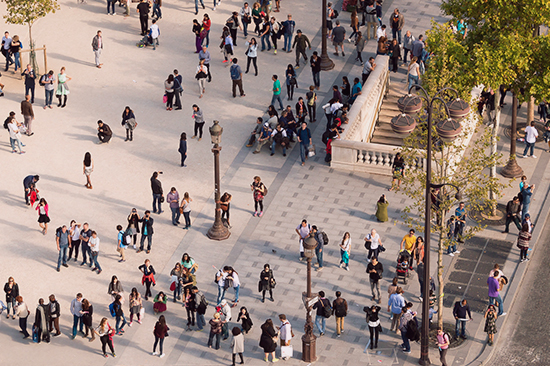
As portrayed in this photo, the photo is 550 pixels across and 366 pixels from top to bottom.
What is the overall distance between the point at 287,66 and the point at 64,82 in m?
9.55

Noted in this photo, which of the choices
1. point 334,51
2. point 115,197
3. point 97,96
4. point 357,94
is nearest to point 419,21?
point 334,51

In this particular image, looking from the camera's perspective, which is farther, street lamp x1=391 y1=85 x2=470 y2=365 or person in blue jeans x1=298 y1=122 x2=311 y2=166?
person in blue jeans x1=298 y1=122 x2=311 y2=166

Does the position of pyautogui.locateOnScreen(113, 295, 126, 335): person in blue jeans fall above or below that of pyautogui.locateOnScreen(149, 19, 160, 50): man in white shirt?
below

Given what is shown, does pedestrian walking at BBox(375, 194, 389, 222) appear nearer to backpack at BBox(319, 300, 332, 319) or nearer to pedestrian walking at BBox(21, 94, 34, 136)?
backpack at BBox(319, 300, 332, 319)

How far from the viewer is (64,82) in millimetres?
43250

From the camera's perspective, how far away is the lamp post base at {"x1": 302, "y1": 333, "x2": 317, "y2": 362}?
31.0 meters

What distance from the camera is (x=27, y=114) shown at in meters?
41.5

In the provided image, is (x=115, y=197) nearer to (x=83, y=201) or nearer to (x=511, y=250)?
(x=83, y=201)

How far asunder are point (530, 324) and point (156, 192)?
528 inches

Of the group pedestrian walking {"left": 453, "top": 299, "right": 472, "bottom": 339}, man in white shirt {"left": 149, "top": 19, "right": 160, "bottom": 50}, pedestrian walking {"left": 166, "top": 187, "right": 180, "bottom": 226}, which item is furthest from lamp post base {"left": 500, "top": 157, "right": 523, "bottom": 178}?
man in white shirt {"left": 149, "top": 19, "right": 160, "bottom": 50}

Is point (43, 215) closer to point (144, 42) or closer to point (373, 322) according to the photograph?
point (373, 322)

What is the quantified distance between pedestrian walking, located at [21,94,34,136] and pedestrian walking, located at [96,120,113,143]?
2.74m

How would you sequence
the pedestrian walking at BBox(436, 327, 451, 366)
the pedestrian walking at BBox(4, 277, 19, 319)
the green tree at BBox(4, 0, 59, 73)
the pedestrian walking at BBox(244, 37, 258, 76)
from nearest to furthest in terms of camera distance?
the pedestrian walking at BBox(436, 327, 451, 366) < the pedestrian walking at BBox(4, 277, 19, 319) < the green tree at BBox(4, 0, 59, 73) < the pedestrian walking at BBox(244, 37, 258, 76)

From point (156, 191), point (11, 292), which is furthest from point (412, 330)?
point (11, 292)
